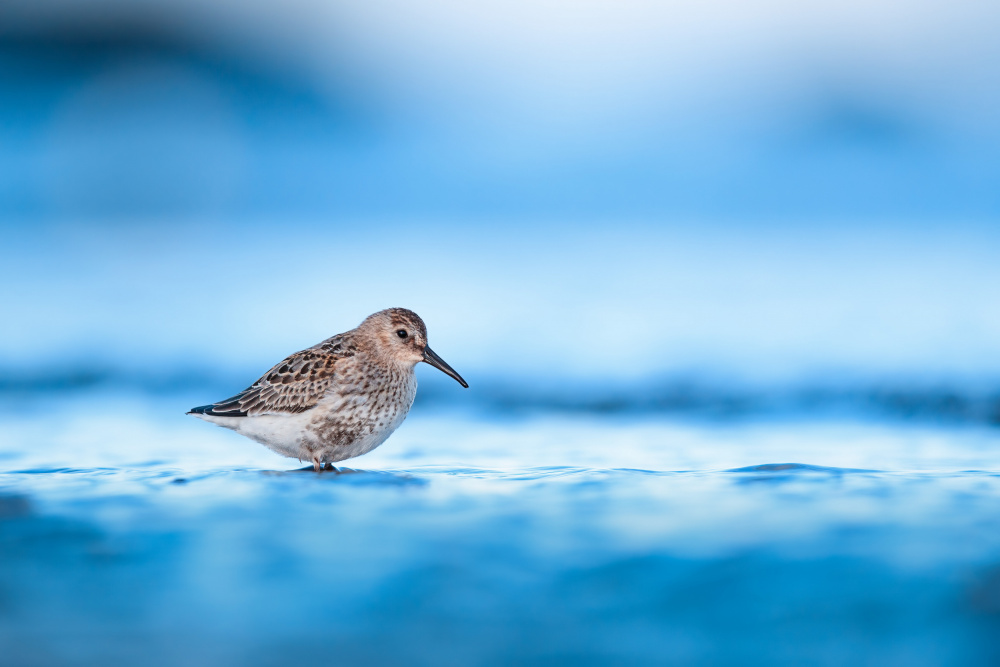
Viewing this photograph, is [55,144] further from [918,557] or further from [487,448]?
[918,557]

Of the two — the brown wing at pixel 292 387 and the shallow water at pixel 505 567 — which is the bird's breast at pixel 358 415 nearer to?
the brown wing at pixel 292 387

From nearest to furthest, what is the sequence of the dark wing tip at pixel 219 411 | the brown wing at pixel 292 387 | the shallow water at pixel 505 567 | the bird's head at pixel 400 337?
the shallow water at pixel 505 567
the brown wing at pixel 292 387
the dark wing tip at pixel 219 411
the bird's head at pixel 400 337

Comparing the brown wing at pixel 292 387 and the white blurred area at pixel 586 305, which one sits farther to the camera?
the white blurred area at pixel 586 305

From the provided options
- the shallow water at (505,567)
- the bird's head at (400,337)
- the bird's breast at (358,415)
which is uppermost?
the bird's head at (400,337)

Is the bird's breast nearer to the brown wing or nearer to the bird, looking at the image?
the bird

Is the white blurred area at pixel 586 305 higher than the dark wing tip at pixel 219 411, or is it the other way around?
the white blurred area at pixel 586 305

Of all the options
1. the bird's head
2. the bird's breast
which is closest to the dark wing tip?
the bird's breast

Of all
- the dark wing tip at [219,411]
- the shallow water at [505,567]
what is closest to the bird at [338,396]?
the dark wing tip at [219,411]

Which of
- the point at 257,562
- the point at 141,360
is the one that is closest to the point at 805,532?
the point at 257,562
